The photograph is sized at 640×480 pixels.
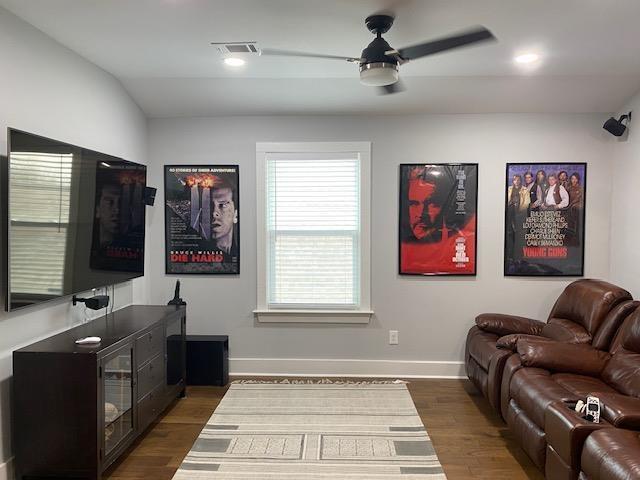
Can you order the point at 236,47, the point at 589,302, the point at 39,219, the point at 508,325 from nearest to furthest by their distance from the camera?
the point at 39,219 < the point at 236,47 < the point at 589,302 < the point at 508,325

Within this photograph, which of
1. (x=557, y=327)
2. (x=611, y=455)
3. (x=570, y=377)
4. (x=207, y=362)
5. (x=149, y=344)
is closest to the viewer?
(x=611, y=455)

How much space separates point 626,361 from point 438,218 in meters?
1.90

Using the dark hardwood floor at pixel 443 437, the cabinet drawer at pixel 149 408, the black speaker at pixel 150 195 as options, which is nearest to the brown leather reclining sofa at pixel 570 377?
the dark hardwood floor at pixel 443 437

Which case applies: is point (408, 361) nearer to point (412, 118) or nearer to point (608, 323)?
point (608, 323)

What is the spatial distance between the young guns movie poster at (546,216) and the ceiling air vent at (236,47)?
8.24 feet

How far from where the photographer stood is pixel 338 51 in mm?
3328

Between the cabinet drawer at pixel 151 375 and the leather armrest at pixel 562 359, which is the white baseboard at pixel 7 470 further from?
the leather armrest at pixel 562 359

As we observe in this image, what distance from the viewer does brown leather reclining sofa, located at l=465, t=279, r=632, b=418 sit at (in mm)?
3391

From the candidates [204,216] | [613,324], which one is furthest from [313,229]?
[613,324]

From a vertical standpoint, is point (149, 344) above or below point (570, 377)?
above

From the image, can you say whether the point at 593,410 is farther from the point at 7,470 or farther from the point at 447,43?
the point at 7,470

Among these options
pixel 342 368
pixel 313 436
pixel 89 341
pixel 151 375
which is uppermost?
pixel 89 341

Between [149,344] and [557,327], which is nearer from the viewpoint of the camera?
[149,344]

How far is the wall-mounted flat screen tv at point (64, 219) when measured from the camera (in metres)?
2.58
